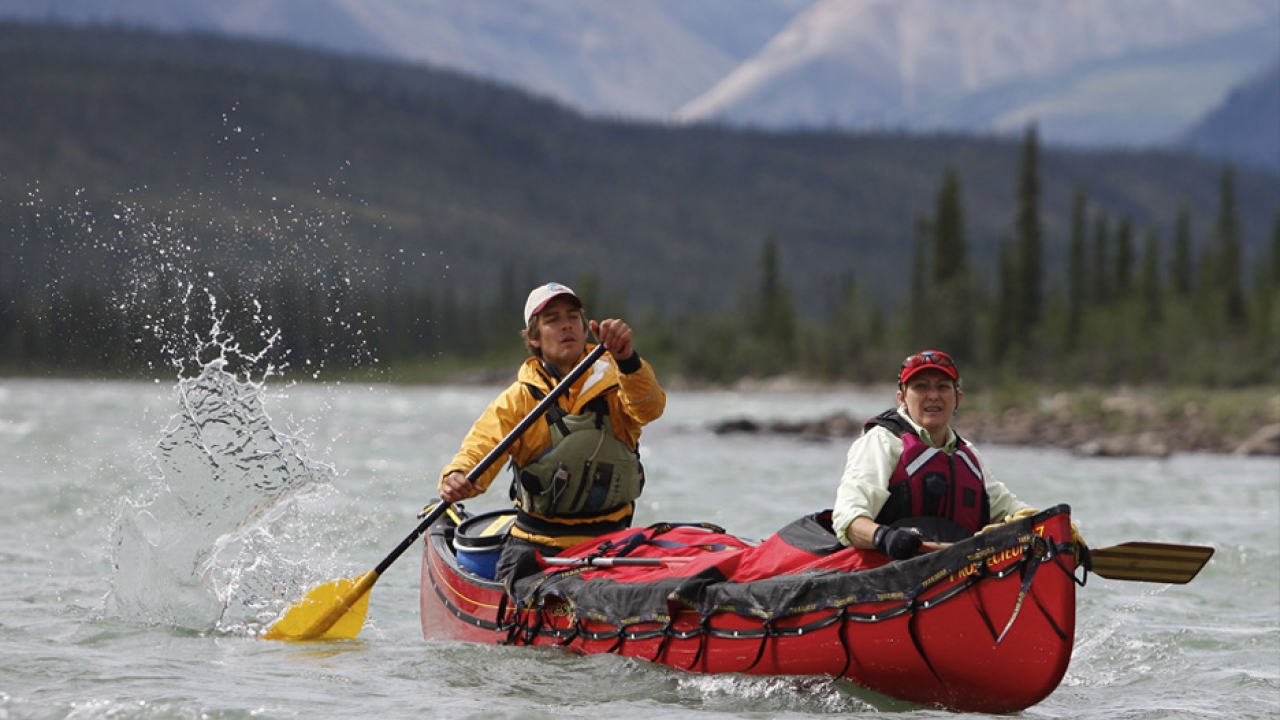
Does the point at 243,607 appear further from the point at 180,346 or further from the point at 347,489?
the point at 180,346

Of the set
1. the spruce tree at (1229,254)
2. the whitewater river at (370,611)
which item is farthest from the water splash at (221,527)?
the spruce tree at (1229,254)

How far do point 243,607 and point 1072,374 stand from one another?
215 ft

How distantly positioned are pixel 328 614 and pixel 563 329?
2535mm

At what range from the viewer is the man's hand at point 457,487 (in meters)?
8.35

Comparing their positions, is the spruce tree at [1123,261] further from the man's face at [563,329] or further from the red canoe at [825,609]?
the red canoe at [825,609]

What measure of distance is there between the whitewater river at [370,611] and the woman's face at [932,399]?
133 cm

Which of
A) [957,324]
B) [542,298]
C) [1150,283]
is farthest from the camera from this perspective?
[957,324]

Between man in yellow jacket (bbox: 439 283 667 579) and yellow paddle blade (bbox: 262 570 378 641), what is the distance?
1294 mm

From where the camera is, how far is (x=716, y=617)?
7531 millimetres

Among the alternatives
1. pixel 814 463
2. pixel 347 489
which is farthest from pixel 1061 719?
pixel 814 463

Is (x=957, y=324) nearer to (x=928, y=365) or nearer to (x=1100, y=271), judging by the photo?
(x=1100, y=271)

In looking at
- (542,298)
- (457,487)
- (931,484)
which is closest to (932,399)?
(931,484)

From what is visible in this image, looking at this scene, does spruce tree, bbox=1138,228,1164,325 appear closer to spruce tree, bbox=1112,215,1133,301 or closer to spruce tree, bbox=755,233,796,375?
spruce tree, bbox=1112,215,1133,301

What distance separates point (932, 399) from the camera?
7121mm
